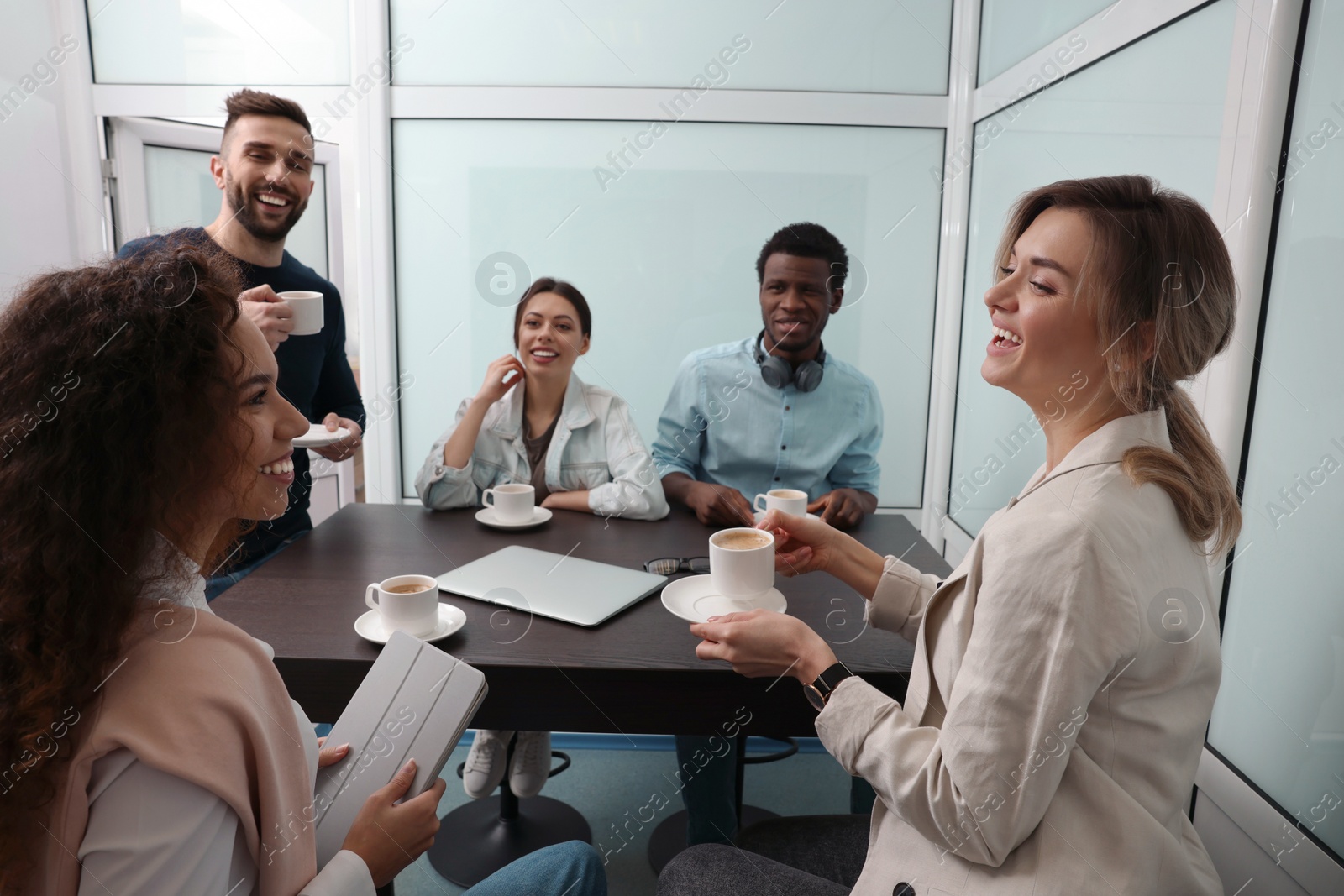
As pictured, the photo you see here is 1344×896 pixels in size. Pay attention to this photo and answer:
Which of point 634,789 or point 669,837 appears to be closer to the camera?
point 669,837

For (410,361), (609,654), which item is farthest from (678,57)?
(609,654)

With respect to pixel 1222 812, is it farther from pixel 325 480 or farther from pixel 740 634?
pixel 325 480

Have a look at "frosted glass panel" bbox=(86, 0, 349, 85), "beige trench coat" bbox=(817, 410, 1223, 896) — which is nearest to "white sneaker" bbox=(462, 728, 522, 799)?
"beige trench coat" bbox=(817, 410, 1223, 896)

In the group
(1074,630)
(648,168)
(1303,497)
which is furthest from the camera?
(648,168)

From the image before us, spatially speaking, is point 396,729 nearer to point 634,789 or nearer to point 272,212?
point 634,789

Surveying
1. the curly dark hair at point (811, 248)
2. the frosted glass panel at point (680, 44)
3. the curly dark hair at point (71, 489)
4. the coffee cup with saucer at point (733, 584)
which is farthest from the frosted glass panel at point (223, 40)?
the curly dark hair at point (71, 489)

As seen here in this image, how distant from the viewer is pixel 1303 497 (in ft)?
4.52

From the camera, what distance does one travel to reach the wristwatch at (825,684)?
117cm

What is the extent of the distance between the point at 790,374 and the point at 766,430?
0.21m

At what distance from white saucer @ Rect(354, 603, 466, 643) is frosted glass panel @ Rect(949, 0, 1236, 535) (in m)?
1.62

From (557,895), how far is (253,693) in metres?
0.58

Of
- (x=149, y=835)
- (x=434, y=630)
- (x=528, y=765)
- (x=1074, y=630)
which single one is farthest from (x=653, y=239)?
(x=149, y=835)

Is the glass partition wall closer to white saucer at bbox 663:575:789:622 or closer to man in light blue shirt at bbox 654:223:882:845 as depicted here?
man in light blue shirt at bbox 654:223:882:845

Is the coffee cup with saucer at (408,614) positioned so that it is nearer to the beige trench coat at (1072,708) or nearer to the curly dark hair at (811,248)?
the beige trench coat at (1072,708)
